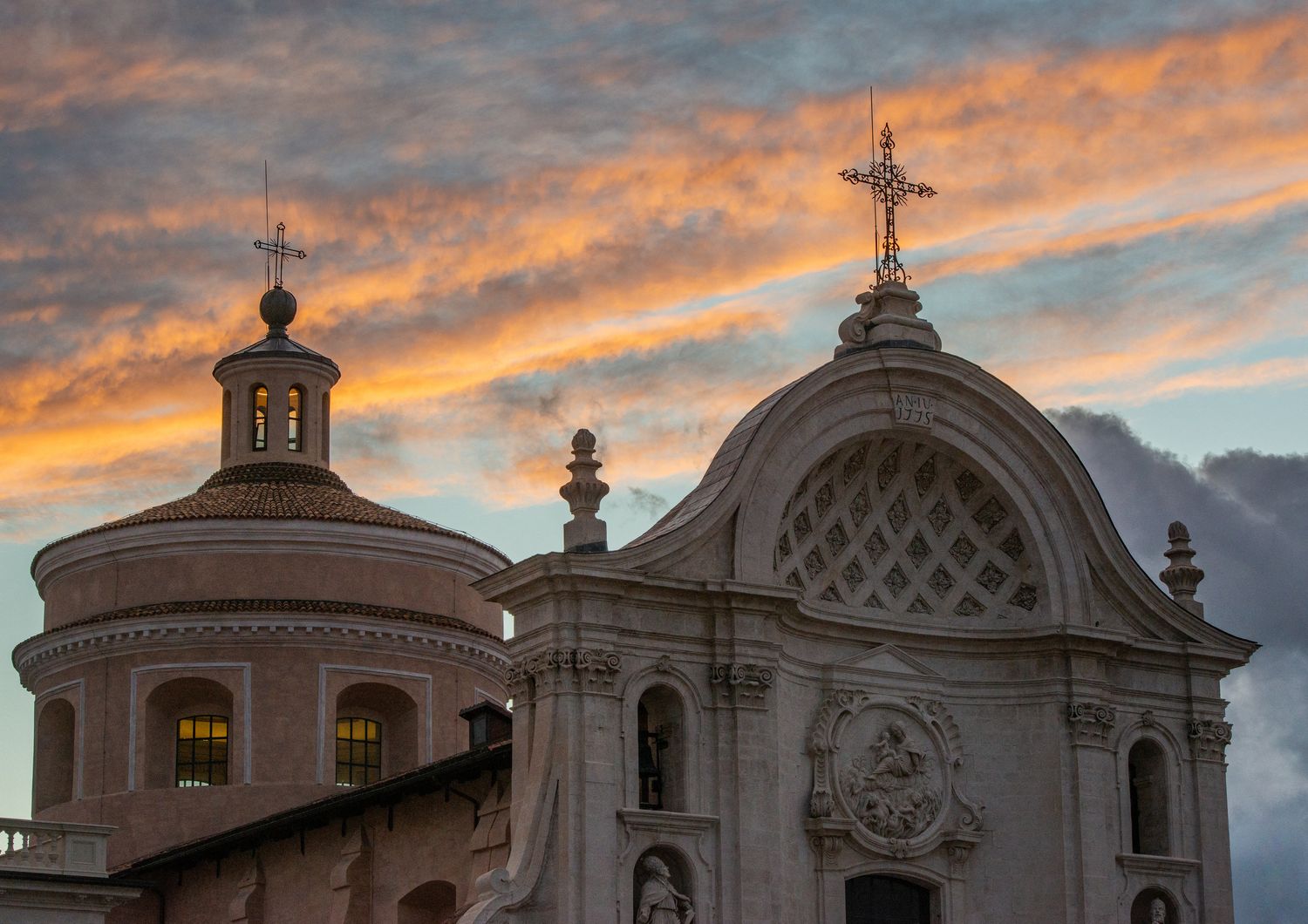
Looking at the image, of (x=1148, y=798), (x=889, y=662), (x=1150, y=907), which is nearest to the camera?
(x=889, y=662)

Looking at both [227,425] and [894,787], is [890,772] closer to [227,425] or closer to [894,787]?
[894,787]

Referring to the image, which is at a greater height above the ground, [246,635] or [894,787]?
[246,635]

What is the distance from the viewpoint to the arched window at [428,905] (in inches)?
1608

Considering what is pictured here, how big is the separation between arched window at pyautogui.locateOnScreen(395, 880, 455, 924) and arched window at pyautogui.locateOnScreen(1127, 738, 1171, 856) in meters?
11.1

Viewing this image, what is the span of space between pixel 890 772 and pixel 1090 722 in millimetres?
3624

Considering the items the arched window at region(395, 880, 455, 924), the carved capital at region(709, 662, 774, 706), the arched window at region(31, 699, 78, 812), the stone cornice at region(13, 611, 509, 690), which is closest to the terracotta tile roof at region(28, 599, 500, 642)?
the stone cornice at region(13, 611, 509, 690)

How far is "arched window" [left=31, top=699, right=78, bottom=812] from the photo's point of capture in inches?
2061

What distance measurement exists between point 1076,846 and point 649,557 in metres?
8.45

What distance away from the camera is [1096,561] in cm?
4025

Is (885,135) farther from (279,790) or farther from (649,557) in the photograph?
(279,790)

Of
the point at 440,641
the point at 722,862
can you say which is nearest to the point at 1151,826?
the point at 722,862

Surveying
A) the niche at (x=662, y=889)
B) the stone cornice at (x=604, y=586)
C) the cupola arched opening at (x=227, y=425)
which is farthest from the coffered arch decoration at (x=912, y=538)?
the cupola arched opening at (x=227, y=425)

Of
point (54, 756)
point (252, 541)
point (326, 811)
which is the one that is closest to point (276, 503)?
point (252, 541)

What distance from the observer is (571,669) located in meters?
34.9
